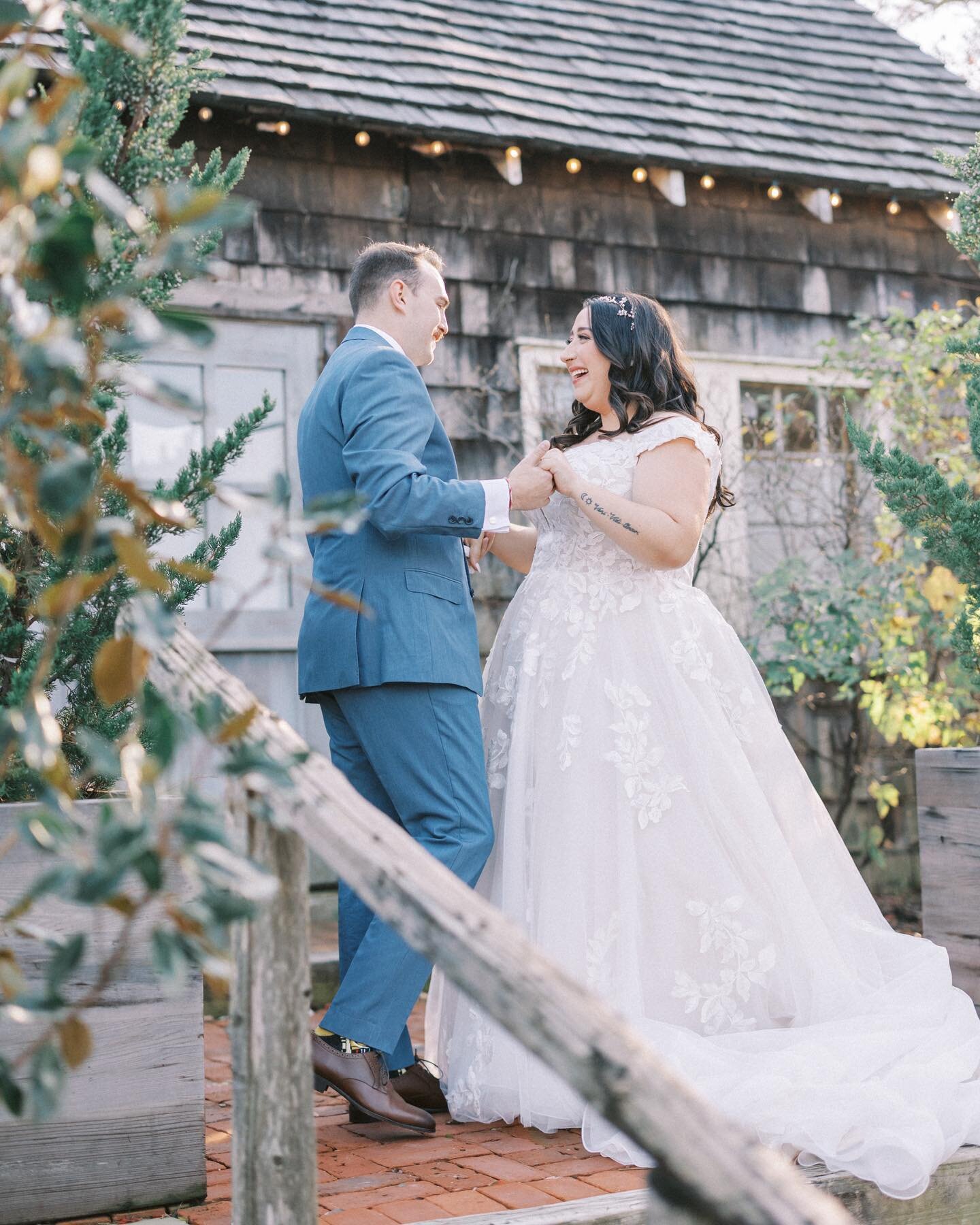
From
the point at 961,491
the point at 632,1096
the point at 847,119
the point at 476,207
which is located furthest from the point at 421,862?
the point at 847,119

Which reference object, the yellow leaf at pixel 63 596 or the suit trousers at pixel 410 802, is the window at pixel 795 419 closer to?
the suit trousers at pixel 410 802

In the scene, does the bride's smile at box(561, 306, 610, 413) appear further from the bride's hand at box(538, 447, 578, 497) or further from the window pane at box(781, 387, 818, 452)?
the window pane at box(781, 387, 818, 452)

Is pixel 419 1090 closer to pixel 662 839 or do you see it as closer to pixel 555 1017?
pixel 662 839

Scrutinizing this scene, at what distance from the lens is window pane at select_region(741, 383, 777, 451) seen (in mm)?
6305

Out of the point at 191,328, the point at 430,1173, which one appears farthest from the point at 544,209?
the point at 191,328

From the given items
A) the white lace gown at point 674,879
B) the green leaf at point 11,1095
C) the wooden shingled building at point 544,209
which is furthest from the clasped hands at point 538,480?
the green leaf at point 11,1095

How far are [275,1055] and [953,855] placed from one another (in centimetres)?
198

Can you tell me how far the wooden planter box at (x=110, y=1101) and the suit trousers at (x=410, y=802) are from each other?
49cm

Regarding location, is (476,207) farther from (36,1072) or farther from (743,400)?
(36,1072)

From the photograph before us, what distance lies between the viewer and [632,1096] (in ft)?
4.06

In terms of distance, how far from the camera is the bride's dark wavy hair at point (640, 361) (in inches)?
138

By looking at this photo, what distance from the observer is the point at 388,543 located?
10.1ft

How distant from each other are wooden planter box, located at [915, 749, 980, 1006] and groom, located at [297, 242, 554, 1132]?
42.7 inches

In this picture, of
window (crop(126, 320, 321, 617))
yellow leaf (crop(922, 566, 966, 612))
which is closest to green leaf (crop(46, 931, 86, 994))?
window (crop(126, 320, 321, 617))
